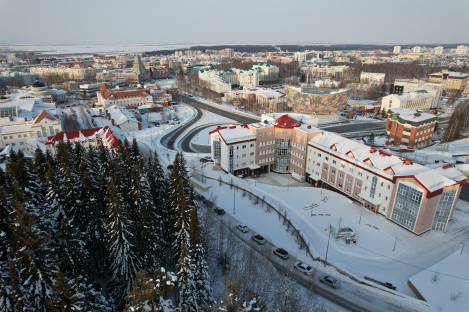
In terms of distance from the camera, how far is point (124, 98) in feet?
290

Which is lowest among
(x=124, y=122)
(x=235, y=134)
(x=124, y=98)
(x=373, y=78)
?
(x=124, y=122)

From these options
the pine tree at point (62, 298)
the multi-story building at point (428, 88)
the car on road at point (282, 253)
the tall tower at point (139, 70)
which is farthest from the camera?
the tall tower at point (139, 70)

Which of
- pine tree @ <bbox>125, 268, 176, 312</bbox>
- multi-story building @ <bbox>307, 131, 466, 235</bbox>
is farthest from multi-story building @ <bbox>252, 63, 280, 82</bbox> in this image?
pine tree @ <bbox>125, 268, 176, 312</bbox>

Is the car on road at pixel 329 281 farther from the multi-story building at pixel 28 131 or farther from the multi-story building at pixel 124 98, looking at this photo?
the multi-story building at pixel 124 98

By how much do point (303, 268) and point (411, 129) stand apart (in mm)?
47302

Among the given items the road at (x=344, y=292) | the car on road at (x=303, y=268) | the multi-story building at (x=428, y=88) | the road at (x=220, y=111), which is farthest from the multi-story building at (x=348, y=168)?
the multi-story building at (x=428, y=88)

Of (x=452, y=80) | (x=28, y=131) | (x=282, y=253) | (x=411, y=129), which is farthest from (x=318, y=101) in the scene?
(x=28, y=131)

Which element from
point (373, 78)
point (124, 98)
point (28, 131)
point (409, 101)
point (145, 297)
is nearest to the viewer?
point (145, 297)

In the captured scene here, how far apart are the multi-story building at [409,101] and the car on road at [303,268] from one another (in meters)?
71.2

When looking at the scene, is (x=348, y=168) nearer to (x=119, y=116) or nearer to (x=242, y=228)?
(x=242, y=228)

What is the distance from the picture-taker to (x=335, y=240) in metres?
28.4

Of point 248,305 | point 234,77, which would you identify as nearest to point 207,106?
point 234,77

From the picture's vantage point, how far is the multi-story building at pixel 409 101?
7931 centimetres

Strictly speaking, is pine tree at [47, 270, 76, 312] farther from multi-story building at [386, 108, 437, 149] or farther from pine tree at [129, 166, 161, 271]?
multi-story building at [386, 108, 437, 149]
